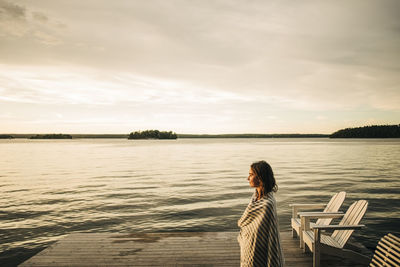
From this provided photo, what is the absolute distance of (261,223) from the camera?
328cm

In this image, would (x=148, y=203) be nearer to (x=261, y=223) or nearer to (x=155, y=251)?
(x=155, y=251)

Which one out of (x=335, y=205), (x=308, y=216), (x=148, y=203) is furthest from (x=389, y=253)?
(x=148, y=203)

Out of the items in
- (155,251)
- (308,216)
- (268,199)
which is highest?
(268,199)

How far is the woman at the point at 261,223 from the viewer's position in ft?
10.6

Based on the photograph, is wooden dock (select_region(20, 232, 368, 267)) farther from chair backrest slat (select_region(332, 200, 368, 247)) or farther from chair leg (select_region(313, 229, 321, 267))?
chair backrest slat (select_region(332, 200, 368, 247))

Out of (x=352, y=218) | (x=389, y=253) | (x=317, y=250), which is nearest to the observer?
(x=389, y=253)

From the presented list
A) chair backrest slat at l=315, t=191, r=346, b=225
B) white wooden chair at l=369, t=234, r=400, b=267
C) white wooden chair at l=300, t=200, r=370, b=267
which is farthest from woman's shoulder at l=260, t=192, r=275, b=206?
chair backrest slat at l=315, t=191, r=346, b=225

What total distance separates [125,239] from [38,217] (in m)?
7.69

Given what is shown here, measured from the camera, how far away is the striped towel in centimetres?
327

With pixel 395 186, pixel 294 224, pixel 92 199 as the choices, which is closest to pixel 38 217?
pixel 92 199

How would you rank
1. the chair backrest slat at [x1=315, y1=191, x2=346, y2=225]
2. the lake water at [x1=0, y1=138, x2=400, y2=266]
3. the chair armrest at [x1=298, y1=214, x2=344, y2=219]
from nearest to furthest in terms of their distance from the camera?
the chair armrest at [x1=298, y1=214, x2=344, y2=219] → the chair backrest slat at [x1=315, y1=191, x2=346, y2=225] → the lake water at [x1=0, y1=138, x2=400, y2=266]

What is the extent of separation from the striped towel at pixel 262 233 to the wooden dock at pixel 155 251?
2.30m

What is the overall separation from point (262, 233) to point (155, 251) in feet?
11.6

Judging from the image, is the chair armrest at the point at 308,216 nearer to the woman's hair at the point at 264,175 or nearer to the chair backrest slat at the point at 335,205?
the chair backrest slat at the point at 335,205
